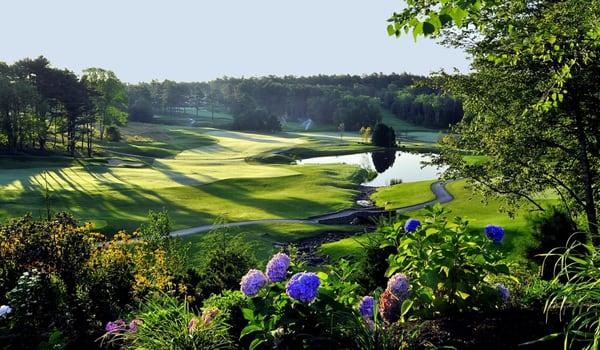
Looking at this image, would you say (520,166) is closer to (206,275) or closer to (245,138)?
(206,275)

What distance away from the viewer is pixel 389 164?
84188 millimetres

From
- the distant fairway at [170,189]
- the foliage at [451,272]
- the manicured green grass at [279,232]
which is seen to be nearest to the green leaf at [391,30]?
the foliage at [451,272]

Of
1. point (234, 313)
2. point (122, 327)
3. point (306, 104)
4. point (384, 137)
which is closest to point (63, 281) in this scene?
point (122, 327)

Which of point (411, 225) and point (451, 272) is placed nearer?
point (451, 272)

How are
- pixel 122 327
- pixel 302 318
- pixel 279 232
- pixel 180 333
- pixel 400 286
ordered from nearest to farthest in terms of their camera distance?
pixel 180 333 < pixel 302 318 < pixel 400 286 < pixel 122 327 < pixel 279 232

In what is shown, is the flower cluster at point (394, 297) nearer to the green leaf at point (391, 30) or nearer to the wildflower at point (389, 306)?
the wildflower at point (389, 306)

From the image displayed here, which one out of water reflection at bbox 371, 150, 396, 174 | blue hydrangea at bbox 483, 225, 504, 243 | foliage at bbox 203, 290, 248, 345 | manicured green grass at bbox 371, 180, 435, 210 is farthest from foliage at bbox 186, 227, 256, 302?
water reflection at bbox 371, 150, 396, 174

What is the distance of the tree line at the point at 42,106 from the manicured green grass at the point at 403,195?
47.9 m

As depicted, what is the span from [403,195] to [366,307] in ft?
146

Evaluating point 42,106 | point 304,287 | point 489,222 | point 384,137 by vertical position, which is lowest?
point 489,222

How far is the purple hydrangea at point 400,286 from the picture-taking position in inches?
219

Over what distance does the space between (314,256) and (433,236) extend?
22763 millimetres

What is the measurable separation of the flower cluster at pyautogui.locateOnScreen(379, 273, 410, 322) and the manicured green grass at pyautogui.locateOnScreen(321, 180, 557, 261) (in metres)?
5.09

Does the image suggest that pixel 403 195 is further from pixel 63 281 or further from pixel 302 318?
pixel 302 318
